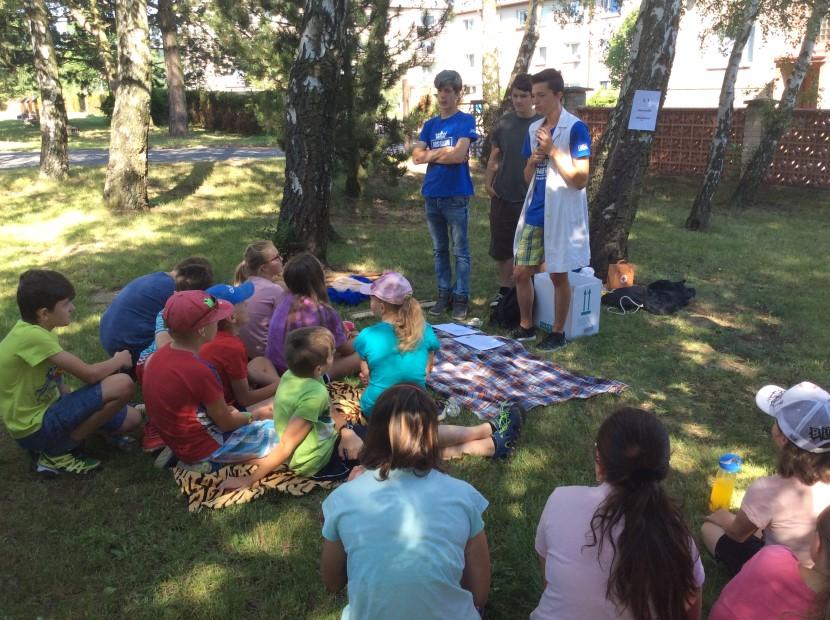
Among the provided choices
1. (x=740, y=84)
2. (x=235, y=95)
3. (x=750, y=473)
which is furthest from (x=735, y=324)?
(x=740, y=84)

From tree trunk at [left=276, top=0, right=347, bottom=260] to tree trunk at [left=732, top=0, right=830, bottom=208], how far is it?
8618 mm

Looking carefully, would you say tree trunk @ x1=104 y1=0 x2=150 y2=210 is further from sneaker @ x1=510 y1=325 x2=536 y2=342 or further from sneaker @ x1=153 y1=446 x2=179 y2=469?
sneaker @ x1=153 y1=446 x2=179 y2=469

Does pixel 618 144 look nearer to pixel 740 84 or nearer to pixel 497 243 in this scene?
pixel 497 243

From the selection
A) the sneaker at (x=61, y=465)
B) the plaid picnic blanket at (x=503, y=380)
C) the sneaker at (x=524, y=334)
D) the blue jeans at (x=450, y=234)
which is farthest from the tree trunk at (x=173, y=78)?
the sneaker at (x=61, y=465)

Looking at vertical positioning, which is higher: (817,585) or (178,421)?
(817,585)

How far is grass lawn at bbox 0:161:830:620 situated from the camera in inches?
104

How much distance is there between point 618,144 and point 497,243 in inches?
82.7

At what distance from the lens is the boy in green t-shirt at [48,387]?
317 cm

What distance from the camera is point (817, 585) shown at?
169 cm

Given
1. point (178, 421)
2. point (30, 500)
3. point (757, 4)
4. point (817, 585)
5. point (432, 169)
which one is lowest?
point (30, 500)

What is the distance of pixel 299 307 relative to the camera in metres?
3.88

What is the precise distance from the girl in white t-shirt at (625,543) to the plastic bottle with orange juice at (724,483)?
1.37 m

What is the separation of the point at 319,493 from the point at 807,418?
210cm

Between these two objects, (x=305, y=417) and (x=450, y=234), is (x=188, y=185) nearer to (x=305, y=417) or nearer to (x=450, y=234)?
(x=450, y=234)
